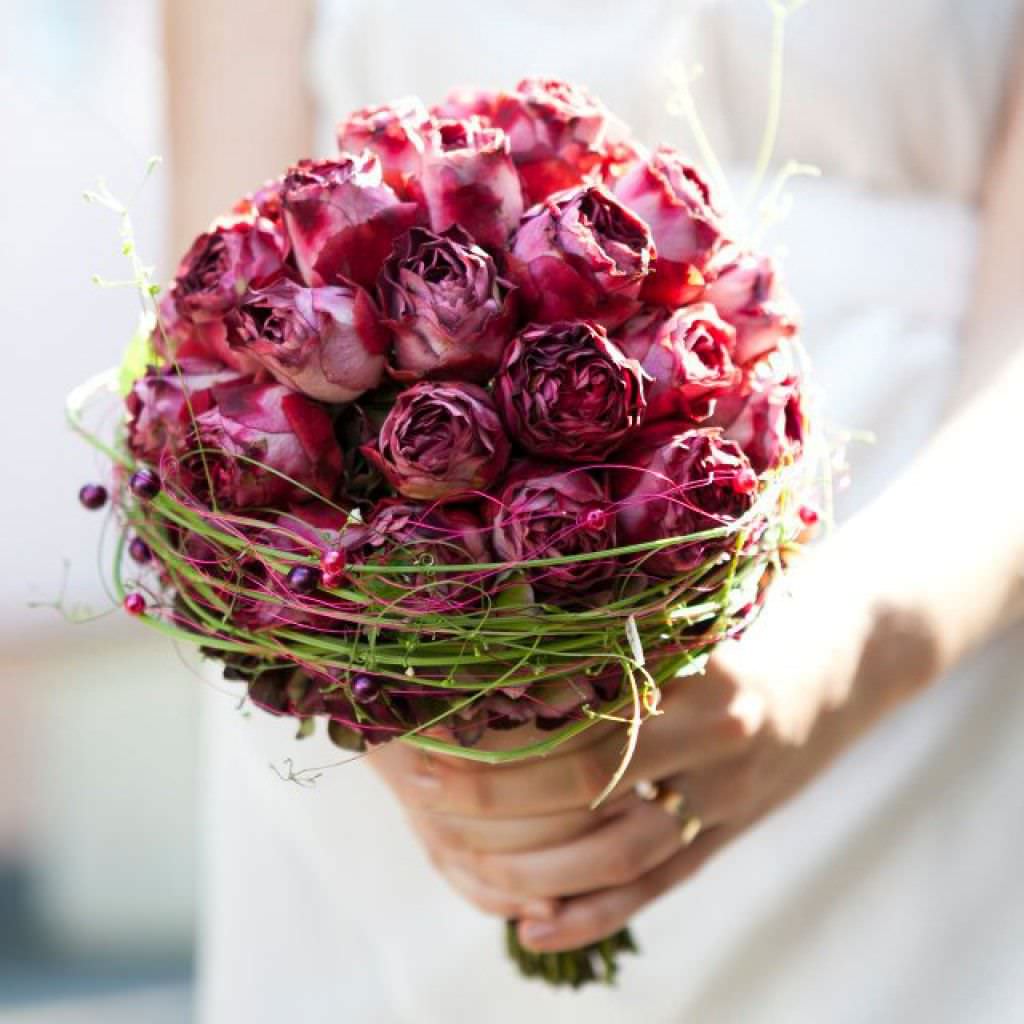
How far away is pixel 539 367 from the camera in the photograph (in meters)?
0.51

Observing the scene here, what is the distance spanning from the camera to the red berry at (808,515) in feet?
2.11

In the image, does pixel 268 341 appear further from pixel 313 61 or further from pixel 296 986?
pixel 296 986

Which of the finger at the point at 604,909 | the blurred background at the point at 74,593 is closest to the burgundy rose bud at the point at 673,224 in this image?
the finger at the point at 604,909

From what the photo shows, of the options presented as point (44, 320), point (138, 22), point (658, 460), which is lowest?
point (44, 320)

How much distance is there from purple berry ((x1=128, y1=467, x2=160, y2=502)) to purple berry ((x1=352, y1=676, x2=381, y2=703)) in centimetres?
12

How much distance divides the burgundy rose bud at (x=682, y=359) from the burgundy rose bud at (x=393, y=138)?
0.38ft

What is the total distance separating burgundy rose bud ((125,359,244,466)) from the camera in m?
0.58

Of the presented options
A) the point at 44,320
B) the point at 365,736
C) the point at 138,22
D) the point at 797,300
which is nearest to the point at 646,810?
the point at 365,736

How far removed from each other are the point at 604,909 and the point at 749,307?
0.35m

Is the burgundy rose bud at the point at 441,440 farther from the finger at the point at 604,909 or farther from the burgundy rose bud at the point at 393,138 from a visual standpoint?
the finger at the point at 604,909

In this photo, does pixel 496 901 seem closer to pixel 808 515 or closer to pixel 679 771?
pixel 679 771

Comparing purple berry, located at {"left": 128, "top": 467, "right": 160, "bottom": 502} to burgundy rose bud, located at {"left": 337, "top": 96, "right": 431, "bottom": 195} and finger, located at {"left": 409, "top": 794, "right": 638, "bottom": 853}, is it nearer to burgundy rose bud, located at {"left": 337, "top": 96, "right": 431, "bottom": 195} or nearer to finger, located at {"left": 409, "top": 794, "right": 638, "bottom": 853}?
burgundy rose bud, located at {"left": 337, "top": 96, "right": 431, "bottom": 195}

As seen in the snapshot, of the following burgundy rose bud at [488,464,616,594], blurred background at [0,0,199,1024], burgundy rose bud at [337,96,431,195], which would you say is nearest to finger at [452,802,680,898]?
burgundy rose bud at [488,464,616,594]

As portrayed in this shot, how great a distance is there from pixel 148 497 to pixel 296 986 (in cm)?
70
